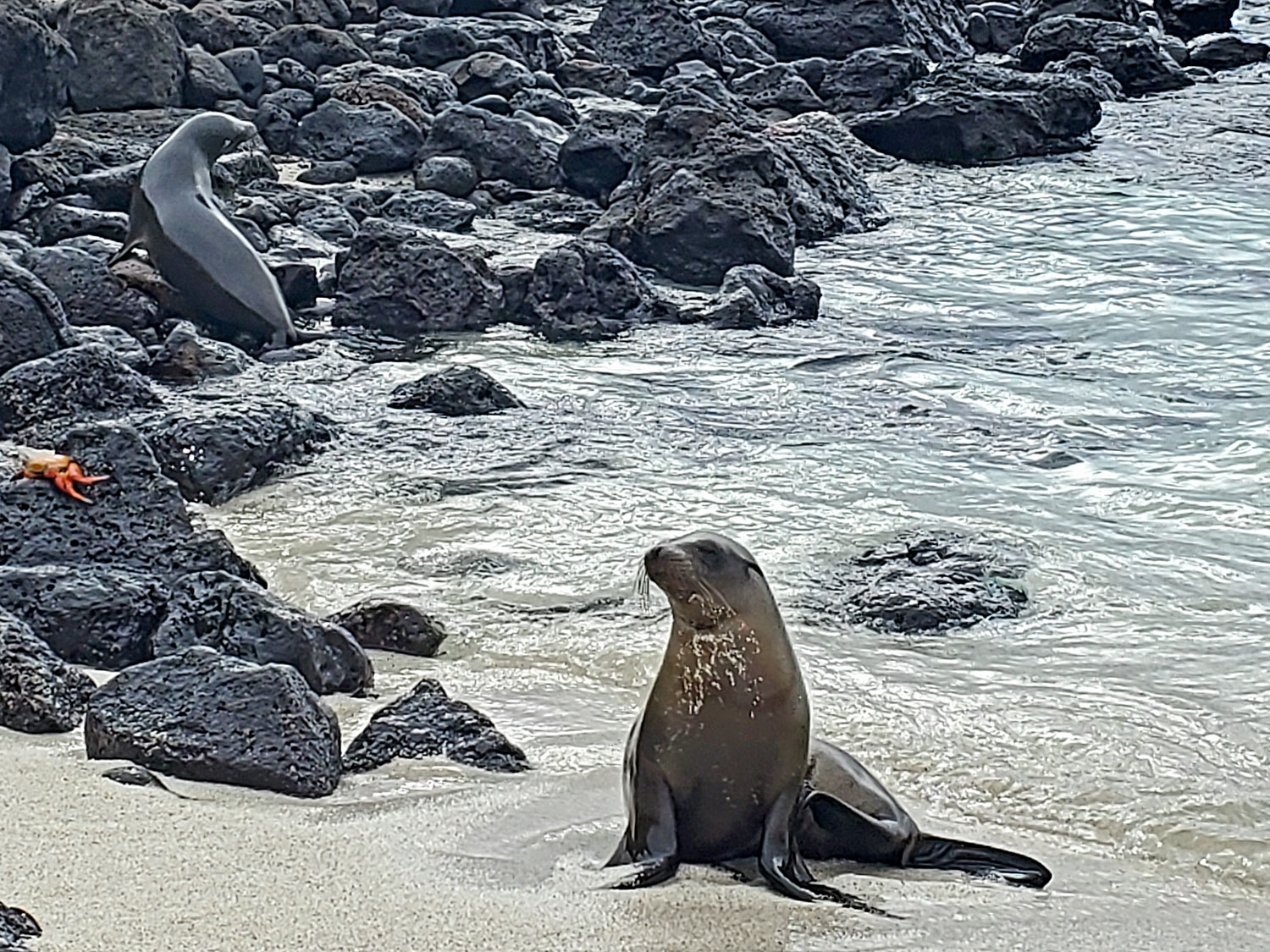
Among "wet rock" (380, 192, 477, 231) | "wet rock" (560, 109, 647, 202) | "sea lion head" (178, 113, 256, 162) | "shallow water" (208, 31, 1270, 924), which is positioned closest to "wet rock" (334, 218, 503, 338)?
"shallow water" (208, 31, 1270, 924)

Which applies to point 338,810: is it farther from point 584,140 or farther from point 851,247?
point 584,140

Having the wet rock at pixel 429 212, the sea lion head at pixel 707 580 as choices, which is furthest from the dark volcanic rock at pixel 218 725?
the wet rock at pixel 429 212

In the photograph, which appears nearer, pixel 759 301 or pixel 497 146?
pixel 759 301

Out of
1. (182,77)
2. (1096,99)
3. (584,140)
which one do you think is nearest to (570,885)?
(584,140)

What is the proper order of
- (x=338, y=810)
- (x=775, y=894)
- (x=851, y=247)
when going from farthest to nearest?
(x=851, y=247)
(x=338, y=810)
(x=775, y=894)

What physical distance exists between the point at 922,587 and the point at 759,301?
5253 mm

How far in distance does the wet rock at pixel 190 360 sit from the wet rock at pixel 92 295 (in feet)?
1.11

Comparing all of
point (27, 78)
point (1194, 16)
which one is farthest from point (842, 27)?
point (27, 78)

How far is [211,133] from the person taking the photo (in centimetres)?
1223

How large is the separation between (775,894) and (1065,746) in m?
2.13

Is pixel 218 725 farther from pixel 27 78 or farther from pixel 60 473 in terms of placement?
pixel 27 78

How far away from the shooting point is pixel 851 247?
14516mm

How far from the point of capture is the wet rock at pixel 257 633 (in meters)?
5.68

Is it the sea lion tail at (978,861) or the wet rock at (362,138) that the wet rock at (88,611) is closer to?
the sea lion tail at (978,861)
